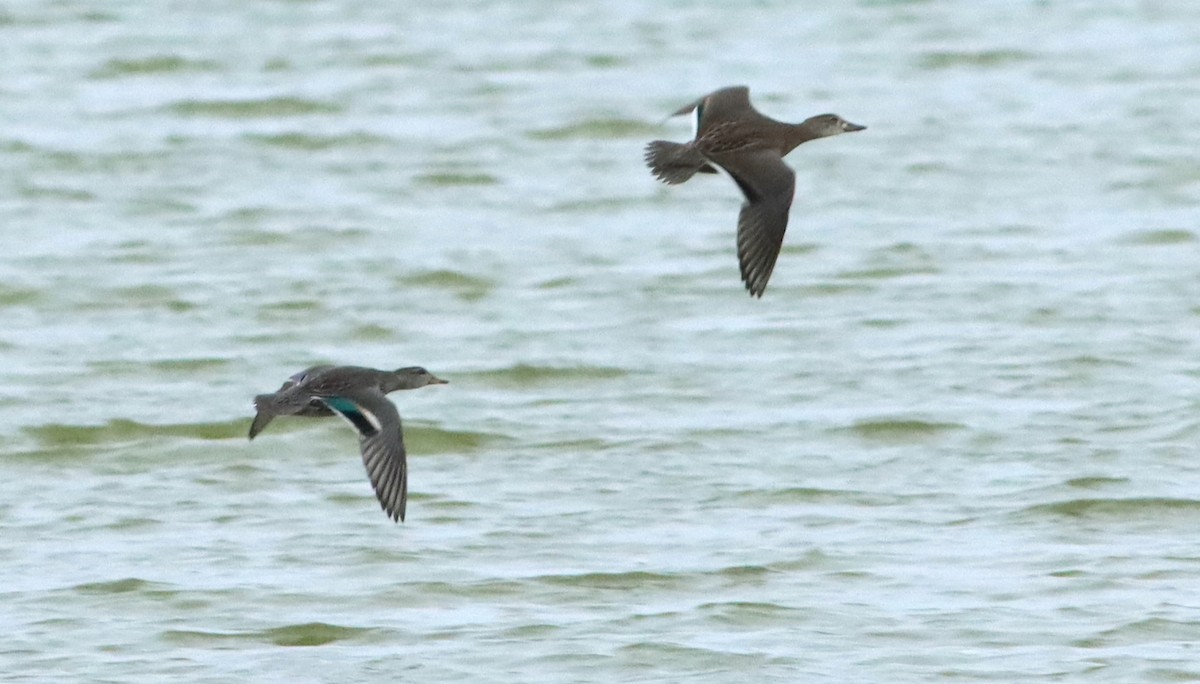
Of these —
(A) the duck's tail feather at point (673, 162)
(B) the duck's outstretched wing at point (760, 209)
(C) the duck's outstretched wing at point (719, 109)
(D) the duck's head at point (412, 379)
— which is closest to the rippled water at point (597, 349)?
(D) the duck's head at point (412, 379)

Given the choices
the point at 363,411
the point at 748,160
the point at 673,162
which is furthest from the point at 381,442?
the point at 748,160

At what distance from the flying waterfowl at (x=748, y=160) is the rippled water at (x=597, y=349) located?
994 millimetres

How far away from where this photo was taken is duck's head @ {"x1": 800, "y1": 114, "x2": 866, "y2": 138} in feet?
27.2

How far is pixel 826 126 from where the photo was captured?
27.6ft

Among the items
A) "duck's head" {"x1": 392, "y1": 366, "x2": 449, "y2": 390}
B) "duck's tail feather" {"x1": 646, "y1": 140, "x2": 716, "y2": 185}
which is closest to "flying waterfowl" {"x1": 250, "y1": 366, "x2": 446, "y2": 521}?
"duck's head" {"x1": 392, "y1": 366, "x2": 449, "y2": 390}

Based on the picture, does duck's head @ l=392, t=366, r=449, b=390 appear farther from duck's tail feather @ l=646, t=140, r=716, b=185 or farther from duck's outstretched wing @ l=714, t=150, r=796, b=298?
duck's outstretched wing @ l=714, t=150, r=796, b=298

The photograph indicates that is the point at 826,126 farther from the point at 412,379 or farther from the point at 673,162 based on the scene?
the point at 412,379

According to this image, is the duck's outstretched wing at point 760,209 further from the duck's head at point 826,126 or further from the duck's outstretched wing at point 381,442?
the duck's outstretched wing at point 381,442

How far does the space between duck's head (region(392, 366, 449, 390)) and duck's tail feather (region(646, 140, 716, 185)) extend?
0.90 m

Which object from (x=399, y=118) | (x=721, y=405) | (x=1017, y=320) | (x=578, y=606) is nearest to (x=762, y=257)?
(x=578, y=606)

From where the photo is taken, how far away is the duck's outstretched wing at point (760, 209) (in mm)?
7363

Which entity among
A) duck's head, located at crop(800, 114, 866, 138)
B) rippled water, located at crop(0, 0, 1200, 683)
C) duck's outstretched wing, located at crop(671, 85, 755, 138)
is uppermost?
duck's outstretched wing, located at crop(671, 85, 755, 138)

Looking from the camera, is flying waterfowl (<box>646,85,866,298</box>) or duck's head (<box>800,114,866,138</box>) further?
duck's head (<box>800,114,866,138</box>)

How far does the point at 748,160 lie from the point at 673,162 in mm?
216
